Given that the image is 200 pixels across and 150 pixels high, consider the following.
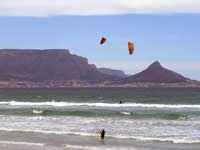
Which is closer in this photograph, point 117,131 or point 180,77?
point 117,131

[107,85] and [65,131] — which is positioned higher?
[107,85]

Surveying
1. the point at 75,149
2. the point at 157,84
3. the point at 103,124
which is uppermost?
the point at 157,84

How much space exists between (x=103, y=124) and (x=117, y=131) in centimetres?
482

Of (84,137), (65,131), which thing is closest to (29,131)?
(65,131)

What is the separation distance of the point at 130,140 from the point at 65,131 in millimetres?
5386

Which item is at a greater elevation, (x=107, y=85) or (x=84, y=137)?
(x=107, y=85)

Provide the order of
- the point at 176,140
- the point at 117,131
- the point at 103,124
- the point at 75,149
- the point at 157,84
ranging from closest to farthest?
1. the point at 75,149
2. the point at 176,140
3. the point at 117,131
4. the point at 103,124
5. the point at 157,84

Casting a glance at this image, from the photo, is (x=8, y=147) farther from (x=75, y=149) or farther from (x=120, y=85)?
(x=120, y=85)

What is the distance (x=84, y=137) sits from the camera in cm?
2664

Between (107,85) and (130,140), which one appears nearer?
(130,140)

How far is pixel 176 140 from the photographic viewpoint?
81.7ft

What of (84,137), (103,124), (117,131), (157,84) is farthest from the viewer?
(157,84)

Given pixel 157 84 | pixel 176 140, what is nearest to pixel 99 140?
pixel 176 140

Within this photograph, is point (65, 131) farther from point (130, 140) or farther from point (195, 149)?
point (195, 149)
